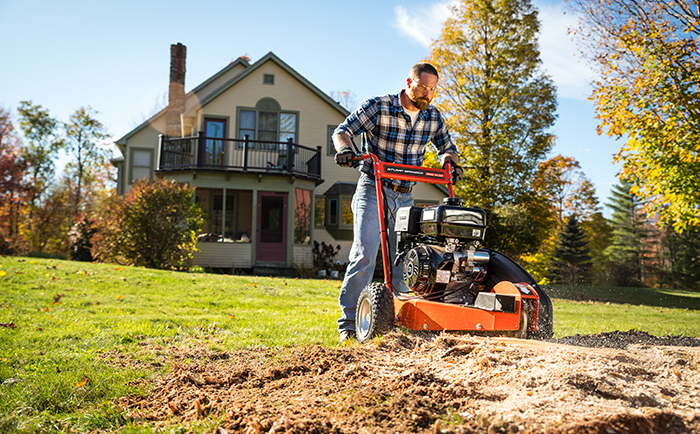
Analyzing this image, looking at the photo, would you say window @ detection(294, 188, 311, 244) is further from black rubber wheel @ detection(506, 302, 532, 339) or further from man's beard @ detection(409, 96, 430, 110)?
black rubber wheel @ detection(506, 302, 532, 339)

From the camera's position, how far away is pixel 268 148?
1930 cm

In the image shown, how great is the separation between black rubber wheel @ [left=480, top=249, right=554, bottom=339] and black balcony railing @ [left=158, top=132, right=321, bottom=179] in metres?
14.9

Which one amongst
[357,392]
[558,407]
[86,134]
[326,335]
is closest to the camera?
[558,407]

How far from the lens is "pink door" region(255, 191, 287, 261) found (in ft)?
60.6

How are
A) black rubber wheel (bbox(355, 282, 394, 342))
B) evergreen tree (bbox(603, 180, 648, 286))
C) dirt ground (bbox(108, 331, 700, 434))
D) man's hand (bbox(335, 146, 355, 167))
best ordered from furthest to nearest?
evergreen tree (bbox(603, 180, 648, 286)), man's hand (bbox(335, 146, 355, 167)), black rubber wheel (bbox(355, 282, 394, 342)), dirt ground (bbox(108, 331, 700, 434))

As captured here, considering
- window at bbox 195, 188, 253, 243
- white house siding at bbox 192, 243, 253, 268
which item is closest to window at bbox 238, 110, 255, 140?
window at bbox 195, 188, 253, 243

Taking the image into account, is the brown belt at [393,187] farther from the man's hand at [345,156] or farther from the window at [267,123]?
the window at [267,123]

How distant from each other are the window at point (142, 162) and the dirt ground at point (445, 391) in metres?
20.5

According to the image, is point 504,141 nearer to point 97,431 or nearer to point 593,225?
point 97,431

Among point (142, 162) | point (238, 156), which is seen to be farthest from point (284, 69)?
point (142, 162)

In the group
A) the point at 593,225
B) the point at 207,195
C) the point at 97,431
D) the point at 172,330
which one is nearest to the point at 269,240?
the point at 207,195

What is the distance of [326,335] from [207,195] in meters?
16.4

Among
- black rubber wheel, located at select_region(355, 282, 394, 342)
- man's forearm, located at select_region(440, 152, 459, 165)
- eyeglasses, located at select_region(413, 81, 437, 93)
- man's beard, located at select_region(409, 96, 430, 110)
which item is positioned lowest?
black rubber wheel, located at select_region(355, 282, 394, 342)

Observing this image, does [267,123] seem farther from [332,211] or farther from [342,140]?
[342,140]
